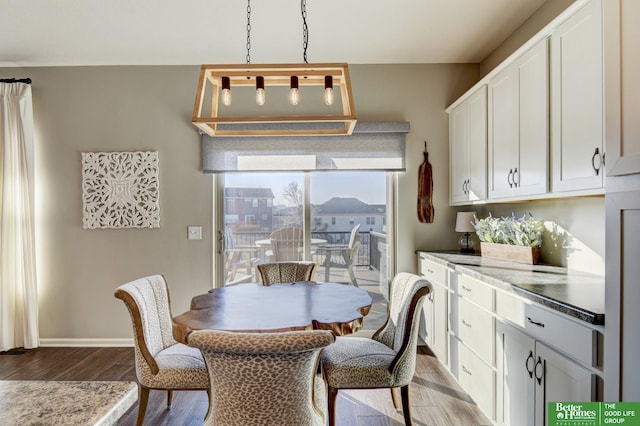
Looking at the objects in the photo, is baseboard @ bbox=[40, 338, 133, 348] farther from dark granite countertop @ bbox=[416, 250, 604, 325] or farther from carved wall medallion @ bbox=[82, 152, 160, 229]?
dark granite countertop @ bbox=[416, 250, 604, 325]

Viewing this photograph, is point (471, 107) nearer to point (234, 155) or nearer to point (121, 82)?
point (234, 155)

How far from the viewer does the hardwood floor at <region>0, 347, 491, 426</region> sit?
2.42 m

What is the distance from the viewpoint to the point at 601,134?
1.70 m

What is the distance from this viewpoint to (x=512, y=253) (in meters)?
2.75

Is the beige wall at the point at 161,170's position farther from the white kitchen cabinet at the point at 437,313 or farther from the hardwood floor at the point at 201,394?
the white kitchen cabinet at the point at 437,313

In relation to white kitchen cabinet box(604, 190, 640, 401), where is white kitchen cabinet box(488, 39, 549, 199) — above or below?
above

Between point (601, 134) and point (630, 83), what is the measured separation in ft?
2.35

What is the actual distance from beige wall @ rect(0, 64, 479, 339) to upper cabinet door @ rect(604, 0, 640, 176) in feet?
8.35

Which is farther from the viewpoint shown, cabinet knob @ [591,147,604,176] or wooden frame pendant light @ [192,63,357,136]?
wooden frame pendant light @ [192,63,357,136]

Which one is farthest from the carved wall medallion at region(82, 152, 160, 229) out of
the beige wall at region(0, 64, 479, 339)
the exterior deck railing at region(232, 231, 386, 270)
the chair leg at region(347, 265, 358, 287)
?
the chair leg at region(347, 265, 358, 287)

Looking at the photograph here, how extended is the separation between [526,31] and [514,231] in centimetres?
153

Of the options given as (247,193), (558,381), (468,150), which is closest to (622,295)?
(558,381)

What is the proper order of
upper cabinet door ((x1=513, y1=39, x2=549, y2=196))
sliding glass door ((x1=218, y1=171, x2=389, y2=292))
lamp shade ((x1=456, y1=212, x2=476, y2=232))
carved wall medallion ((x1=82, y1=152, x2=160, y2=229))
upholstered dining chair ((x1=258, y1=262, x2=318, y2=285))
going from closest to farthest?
upper cabinet door ((x1=513, y1=39, x2=549, y2=196)) < upholstered dining chair ((x1=258, y1=262, x2=318, y2=285)) < lamp shade ((x1=456, y1=212, x2=476, y2=232)) < carved wall medallion ((x1=82, y1=152, x2=160, y2=229)) < sliding glass door ((x1=218, y1=171, x2=389, y2=292))

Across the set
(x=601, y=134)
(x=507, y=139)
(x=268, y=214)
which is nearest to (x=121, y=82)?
(x=268, y=214)
